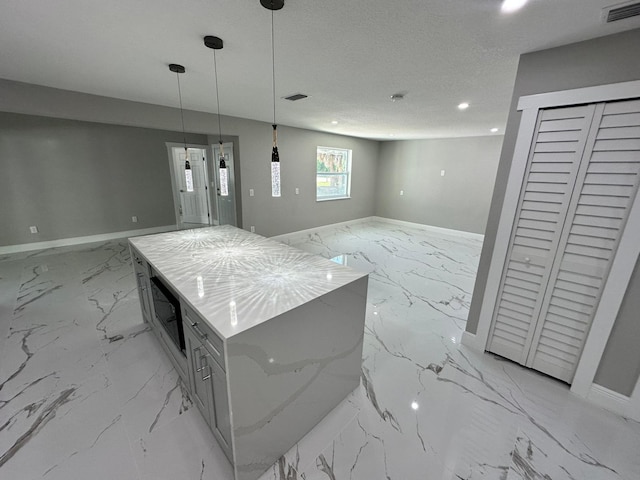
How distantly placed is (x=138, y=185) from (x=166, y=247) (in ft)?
14.7

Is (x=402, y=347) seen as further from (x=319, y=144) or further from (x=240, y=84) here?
(x=319, y=144)

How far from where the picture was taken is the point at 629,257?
156 centimetres

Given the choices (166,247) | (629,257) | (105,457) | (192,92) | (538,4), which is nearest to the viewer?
(538,4)

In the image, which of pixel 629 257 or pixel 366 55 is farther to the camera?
pixel 366 55

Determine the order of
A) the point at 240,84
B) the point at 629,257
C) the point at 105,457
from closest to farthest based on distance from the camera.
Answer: the point at 105,457
the point at 629,257
the point at 240,84

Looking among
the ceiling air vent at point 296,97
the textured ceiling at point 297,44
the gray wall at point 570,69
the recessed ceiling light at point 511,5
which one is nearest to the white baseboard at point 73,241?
the textured ceiling at point 297,44

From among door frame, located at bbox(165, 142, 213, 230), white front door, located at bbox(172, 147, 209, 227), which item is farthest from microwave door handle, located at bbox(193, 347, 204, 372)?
door frame, located at bbox(165, 142, 213, 230)

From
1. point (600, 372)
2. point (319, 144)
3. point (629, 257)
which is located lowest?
Result: point (600, 372)

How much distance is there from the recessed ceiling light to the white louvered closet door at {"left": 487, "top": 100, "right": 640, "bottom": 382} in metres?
0.76

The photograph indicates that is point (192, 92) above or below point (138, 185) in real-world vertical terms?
above

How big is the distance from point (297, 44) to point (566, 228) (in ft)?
7.15

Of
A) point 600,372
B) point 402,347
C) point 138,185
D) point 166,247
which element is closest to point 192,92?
point 166,247

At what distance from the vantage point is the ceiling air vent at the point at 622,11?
48.0 inches

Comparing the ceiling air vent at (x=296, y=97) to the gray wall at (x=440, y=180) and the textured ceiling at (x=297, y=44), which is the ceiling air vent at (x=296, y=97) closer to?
the textured ceiling at (x=297, y=44)
